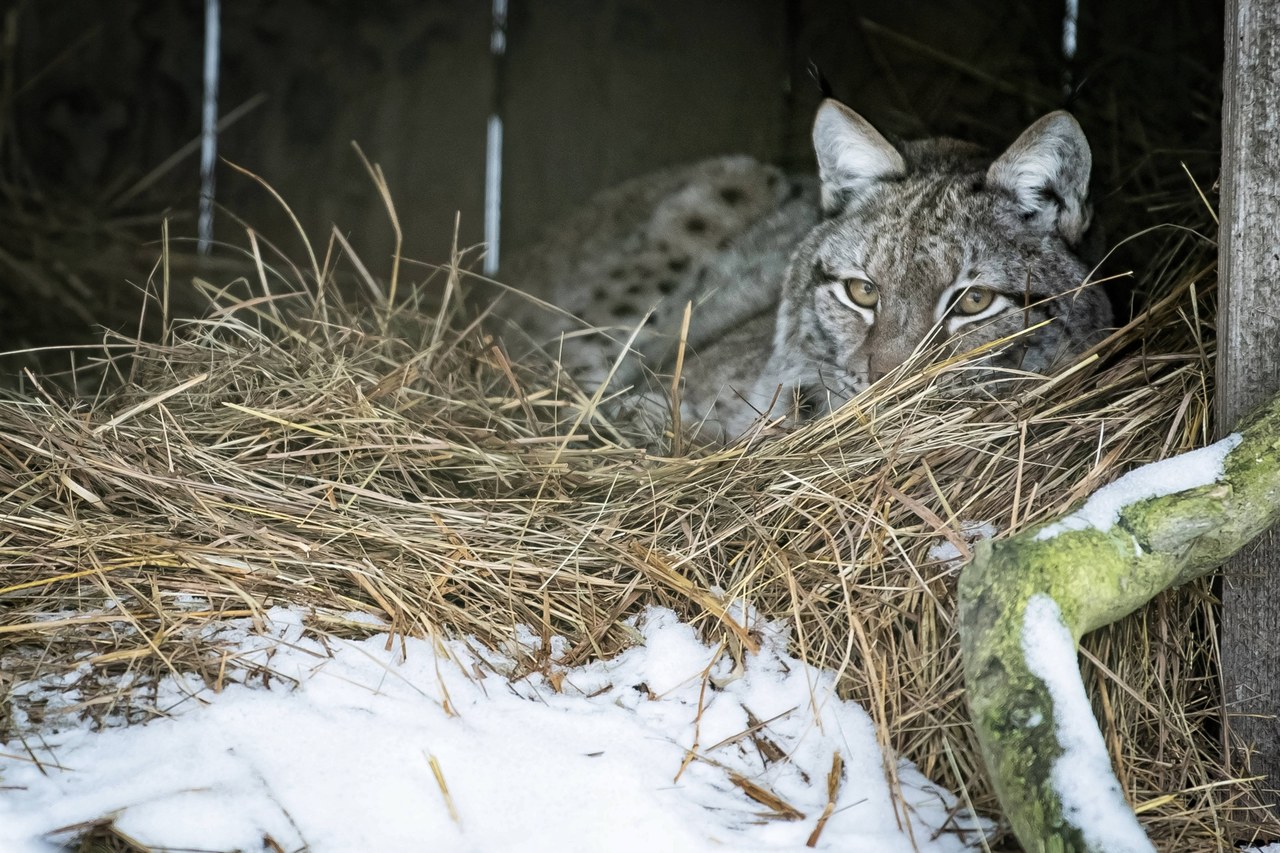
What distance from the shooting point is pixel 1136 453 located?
81.2 inches

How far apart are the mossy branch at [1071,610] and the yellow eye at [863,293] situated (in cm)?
117

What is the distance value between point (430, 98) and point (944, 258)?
9.16ft

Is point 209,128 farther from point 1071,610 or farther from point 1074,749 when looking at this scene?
point 1074,749

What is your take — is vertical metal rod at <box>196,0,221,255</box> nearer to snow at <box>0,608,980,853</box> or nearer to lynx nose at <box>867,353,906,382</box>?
lynx nose at <box>867,353,906,382</box>

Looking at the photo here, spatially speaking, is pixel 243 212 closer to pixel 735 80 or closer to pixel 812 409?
pixel 735 80

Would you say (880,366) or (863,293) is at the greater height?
(863,293)

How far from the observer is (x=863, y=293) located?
2.93 metres

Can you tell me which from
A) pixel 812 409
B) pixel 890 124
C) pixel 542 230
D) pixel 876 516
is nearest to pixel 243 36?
pixel 542 230

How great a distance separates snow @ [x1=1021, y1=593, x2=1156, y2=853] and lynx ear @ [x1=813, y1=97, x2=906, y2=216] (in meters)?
1.72

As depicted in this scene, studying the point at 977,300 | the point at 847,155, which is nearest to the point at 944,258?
the point at 977,300

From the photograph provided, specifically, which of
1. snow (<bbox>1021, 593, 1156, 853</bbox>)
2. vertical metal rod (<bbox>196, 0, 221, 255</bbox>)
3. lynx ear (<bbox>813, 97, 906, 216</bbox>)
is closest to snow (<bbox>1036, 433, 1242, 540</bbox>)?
snow (<bbox>1021, 593, 1156, 853</bbox>)

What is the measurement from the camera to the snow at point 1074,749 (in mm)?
1365

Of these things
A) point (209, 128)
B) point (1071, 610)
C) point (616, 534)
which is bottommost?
point (616, 534)

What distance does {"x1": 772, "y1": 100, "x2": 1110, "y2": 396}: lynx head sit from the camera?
2.69 metres
